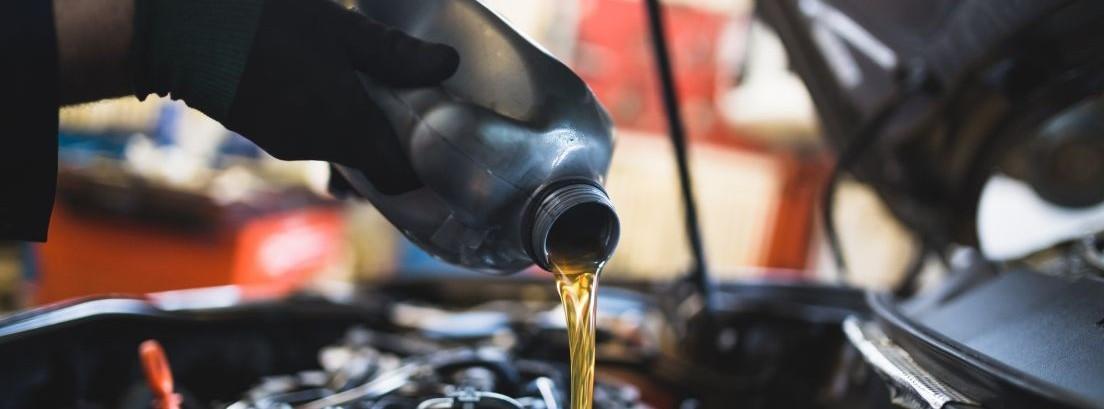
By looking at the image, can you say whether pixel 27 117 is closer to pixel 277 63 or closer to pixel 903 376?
pixel 277 63

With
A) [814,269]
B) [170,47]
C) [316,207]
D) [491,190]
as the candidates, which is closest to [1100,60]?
[491,190]

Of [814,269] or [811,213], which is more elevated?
[811,213]

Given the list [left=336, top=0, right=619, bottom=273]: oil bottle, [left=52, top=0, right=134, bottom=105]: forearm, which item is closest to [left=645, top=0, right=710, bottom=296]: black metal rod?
[left=336, top=0, right=619, bottom=273]: oil bottle

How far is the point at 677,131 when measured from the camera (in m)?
1.30

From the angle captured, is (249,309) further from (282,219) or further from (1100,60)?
(282,219)

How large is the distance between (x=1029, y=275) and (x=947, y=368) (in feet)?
0.99

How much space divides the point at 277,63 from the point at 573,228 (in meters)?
0.30

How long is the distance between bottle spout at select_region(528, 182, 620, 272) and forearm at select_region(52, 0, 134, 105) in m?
0.38

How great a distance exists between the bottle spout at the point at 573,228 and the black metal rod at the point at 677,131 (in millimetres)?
543

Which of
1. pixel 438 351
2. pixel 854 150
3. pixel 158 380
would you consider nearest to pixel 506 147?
pixel 158 380

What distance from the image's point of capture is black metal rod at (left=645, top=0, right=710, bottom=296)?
4.00 ft

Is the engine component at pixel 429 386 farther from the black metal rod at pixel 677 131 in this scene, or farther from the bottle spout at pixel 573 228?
the black metal rod at pixel 677 131

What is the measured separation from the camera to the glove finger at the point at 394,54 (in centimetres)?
69

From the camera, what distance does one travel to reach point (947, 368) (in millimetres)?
712
